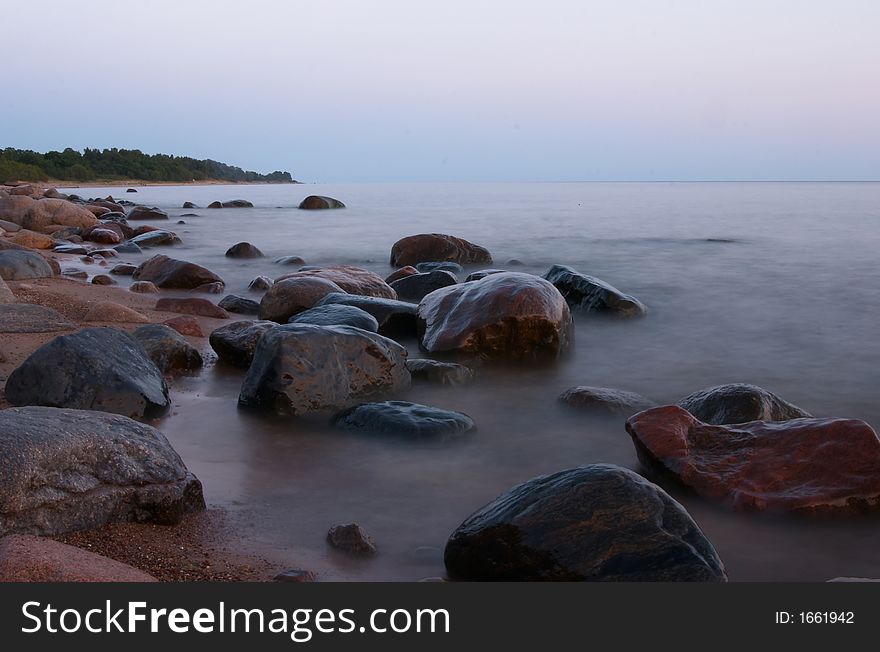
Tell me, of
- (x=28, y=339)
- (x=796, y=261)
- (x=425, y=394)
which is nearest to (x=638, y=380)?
(x=425, y=394)

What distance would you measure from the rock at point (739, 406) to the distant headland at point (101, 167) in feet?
189

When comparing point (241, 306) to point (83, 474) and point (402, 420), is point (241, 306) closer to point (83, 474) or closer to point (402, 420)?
point (402, 420)

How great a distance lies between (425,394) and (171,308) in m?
4.22

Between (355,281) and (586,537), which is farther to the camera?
(355,281)

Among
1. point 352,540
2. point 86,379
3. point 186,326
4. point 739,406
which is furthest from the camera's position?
point 186,326

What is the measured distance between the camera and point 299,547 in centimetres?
339

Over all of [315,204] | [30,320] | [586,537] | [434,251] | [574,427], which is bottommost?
[574,427]

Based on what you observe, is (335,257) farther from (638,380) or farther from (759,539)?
(759,539)

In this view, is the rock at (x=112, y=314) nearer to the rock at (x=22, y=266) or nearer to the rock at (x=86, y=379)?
the rock at (x=86, y=379)

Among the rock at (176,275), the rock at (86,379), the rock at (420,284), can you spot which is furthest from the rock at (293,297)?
the rock at (86,379)

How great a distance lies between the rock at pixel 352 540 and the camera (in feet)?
11.0

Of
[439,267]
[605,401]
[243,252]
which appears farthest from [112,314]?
[243,252]

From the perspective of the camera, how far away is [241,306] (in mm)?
9094

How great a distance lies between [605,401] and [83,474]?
136 inches
